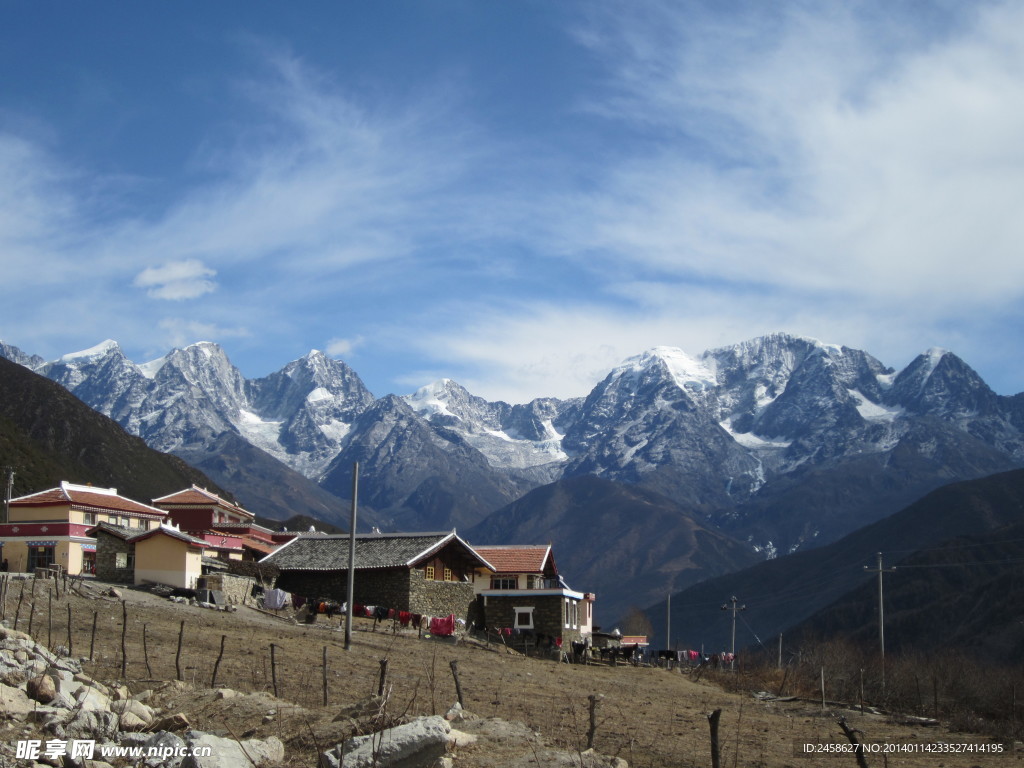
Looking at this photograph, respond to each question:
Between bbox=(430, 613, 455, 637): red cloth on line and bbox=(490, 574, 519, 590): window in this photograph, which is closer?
bbox=(430, 613, 455, 637): red cloth on line

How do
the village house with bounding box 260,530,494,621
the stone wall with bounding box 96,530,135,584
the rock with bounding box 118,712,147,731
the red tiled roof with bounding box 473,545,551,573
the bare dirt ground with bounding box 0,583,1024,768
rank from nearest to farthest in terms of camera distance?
the rock with bounding box 118,712,147,731, the bare dirt ground with bounding box 0,583,1024,768, the stone wall with bounding box 96,530,135,584, the village house with bounding box 260,530,494,621, the red tiled roof with bounding box 473,545,551,573

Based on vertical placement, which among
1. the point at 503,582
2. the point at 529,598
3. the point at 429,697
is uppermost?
the point at 503,582

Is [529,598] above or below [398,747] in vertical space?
above

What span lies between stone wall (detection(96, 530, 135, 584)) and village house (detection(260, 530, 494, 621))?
26.9 feet

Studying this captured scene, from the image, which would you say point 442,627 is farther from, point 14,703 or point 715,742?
point 715,742

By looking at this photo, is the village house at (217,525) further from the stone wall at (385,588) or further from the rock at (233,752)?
the rock at (233,752)

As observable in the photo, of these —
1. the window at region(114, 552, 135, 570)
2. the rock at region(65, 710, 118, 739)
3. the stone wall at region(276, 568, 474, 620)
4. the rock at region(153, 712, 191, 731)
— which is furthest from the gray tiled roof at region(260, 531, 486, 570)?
the rock at region(65, 710, 118, 739)

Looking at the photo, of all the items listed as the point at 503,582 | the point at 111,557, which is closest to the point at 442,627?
the point at 503,582

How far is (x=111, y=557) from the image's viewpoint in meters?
55.5

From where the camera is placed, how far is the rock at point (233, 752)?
17.0 m

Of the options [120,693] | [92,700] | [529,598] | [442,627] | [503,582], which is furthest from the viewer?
[503,582]

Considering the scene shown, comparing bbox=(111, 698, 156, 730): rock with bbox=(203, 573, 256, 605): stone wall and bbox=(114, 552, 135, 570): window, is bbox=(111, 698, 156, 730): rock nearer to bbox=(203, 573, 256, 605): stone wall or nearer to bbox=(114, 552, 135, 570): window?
bbox=(203, 573, 256, 605): stone wall

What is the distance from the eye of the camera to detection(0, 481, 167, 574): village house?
201ft

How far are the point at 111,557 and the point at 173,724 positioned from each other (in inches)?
1512
